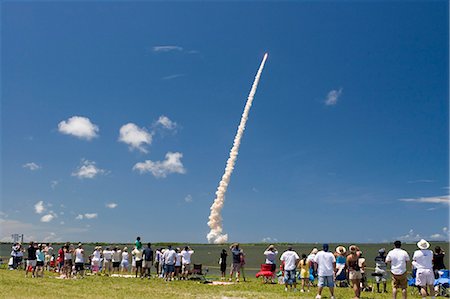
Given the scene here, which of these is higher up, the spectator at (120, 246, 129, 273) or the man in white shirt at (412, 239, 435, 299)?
the man in white shirt at (412, 239, 435, 299)

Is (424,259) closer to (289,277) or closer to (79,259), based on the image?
(289,277)

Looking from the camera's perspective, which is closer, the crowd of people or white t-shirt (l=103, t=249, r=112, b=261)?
the crowd of people

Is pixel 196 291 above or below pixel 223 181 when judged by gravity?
below

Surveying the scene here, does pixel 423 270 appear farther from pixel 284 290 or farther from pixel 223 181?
pixel 223 181

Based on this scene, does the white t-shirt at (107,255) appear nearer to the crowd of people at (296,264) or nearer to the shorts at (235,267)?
the crowd of people at (296,264)

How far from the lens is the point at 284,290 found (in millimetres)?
19719

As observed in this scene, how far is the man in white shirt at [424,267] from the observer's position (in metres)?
14.6

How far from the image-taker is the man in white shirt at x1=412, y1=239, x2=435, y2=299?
1459 cm

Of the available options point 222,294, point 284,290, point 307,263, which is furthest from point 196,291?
point 307,263

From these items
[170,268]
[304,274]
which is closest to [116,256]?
[170,268]

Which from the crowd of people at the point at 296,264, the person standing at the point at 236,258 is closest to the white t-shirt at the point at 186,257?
the crowd of people at the point at 296,264

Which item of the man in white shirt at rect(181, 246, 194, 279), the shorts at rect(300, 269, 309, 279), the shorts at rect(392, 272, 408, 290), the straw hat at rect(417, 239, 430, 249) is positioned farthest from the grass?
the straw hat at rect(417, 239, 430, 249)

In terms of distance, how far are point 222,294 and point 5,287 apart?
28.3 ft

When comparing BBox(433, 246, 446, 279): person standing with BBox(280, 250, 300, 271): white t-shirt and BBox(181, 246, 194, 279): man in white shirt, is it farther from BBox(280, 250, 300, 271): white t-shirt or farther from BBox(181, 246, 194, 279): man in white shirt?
BBox(181, 246, 194, 279): man in white shirt
